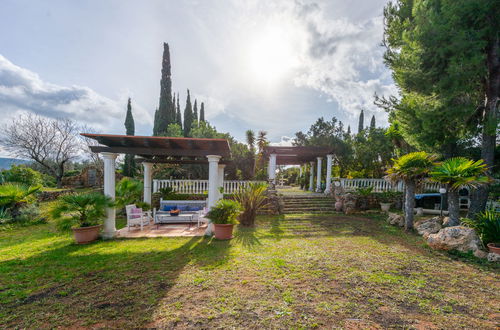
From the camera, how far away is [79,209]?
16.6 ft

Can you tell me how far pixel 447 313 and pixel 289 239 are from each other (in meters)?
3.49

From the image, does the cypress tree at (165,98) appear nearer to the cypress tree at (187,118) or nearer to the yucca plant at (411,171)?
the cypress tree at (187,118)

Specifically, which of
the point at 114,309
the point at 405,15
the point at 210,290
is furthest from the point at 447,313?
the point at 405,15

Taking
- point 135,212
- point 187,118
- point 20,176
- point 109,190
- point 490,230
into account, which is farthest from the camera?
point 187,118

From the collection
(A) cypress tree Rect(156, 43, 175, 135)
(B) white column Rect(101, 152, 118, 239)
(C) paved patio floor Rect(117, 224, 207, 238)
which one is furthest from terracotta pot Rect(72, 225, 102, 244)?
(A) cypress tree Rect(156, 43, 175, 135)

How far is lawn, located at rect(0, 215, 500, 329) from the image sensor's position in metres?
2.39

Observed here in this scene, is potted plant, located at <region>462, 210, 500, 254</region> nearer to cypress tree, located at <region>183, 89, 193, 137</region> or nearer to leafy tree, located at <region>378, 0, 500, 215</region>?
leafy tree, located at <region>378, 0, 500, 215</region>

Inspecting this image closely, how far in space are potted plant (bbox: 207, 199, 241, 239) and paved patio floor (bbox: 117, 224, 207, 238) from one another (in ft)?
2.92

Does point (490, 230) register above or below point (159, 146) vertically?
below

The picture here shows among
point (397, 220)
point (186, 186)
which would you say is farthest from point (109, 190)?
point (397, 220)

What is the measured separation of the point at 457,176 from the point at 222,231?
6.49 m

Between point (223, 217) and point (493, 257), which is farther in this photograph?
point (223, 217)

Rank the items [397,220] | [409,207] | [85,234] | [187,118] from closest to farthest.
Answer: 1. [85,234]
2. [409,207]
3. [397,220]
4. [187,118]

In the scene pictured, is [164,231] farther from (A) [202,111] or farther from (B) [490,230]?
(A) [202,111]
